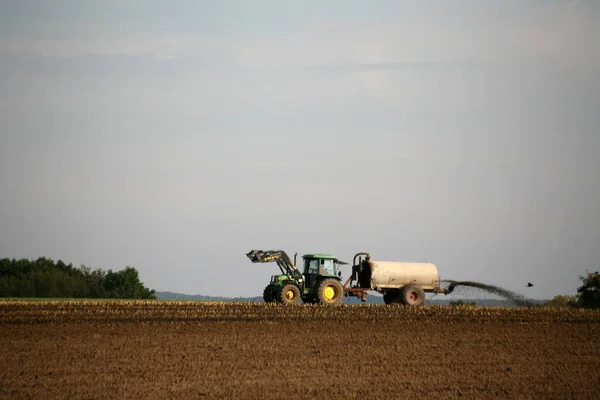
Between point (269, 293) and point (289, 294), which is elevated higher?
point (269, 293)

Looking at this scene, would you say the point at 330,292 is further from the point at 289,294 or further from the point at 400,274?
the point at 400,274

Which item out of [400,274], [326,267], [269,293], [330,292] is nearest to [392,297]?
[400,274]

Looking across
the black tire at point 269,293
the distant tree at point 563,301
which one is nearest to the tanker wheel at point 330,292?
the black tire at point 269,293

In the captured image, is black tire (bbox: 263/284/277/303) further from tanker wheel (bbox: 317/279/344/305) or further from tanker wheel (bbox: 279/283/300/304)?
tanker wheel (bbox: 317/279/344/305)

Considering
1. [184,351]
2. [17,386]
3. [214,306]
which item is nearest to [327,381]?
[184,351]

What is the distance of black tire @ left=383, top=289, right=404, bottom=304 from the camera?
36281 mm

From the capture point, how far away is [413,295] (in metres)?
36.2

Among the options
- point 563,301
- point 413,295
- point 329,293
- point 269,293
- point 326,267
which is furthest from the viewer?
point 563,301

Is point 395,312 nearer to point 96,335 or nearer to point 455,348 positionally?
point 455,348

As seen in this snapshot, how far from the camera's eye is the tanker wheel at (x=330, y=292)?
112 feet

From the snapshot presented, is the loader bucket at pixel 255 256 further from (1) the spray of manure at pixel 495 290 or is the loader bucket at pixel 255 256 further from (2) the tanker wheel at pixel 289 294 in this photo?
(1) the spray of manure at pixel 495 290

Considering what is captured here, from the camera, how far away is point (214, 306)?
33.3m

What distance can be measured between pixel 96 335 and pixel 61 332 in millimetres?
1395

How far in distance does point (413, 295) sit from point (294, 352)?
14.8 m
